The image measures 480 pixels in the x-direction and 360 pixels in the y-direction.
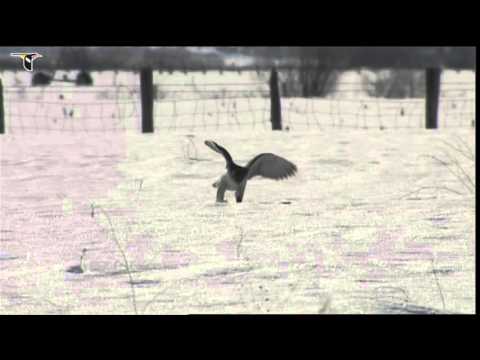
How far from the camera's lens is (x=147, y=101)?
11156mm

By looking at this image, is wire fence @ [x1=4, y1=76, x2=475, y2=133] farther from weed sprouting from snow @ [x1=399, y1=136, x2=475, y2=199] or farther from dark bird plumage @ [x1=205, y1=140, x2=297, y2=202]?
dark bird plumage @ [x1=205, y1=140, x2=297, y2=202]

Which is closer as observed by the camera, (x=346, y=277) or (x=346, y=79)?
(x=346, y=277)

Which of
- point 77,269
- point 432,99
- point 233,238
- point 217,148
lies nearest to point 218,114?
point 432,99

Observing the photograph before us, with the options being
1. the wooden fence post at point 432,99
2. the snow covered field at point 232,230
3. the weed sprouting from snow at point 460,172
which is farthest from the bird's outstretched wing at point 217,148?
the wooden fence post at point 432,99

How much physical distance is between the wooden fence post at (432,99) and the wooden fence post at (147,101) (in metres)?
4.40

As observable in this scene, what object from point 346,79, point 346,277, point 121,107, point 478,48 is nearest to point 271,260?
point 346,277

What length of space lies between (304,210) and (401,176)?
182 cm

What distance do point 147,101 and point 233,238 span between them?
721 centimetres

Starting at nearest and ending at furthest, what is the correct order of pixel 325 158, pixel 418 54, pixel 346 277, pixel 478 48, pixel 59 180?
pixel 346 277, pixel 478 48, pixel 59 180, pixel 325 158, pixel 418 54

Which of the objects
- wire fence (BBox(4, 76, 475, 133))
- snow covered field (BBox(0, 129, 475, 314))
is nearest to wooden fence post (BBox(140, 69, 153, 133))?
wire fence (BBox(4, 76, 475, 133))

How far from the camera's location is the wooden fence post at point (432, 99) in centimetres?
1147

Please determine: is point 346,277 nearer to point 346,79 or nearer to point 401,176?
point 401,176

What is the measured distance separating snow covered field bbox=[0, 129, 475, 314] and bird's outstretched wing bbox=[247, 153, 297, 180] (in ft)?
0.83

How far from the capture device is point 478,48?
13.6 feet
